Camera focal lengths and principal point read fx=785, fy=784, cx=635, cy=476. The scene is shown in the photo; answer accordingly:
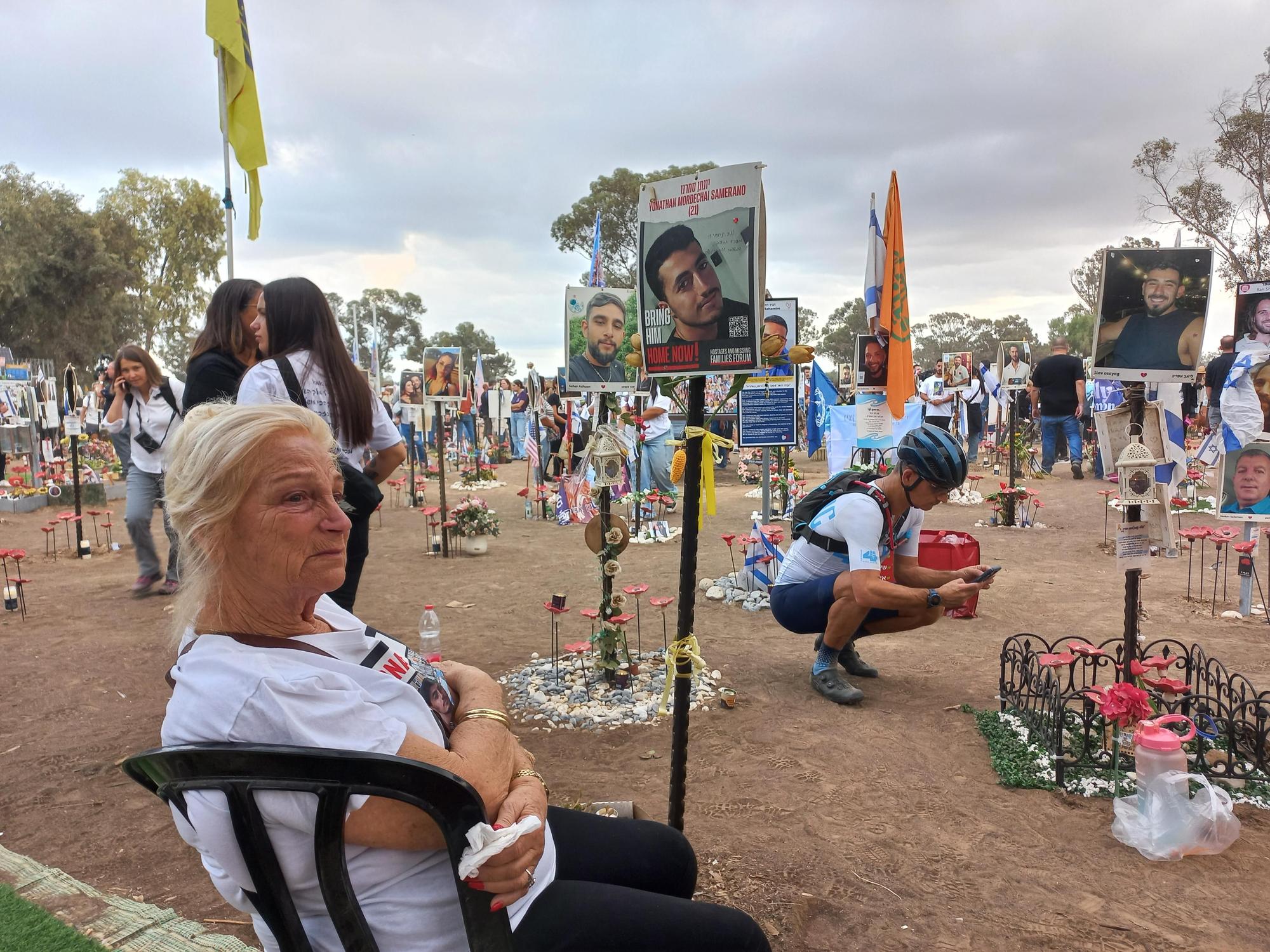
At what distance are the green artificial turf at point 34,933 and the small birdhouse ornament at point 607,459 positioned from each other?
270 centimetres

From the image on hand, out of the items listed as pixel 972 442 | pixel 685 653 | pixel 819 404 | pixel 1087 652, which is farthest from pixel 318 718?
pixel 972 442

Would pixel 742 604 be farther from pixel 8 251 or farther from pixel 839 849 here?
pixel 8 251

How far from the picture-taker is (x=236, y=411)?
53.4 inches

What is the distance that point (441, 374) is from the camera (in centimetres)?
1010

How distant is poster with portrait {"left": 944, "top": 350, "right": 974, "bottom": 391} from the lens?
13688 millimetres

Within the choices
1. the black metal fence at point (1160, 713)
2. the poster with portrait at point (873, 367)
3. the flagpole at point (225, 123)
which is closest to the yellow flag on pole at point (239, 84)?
the flagpole at point (225, 123)

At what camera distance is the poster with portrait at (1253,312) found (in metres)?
4.71

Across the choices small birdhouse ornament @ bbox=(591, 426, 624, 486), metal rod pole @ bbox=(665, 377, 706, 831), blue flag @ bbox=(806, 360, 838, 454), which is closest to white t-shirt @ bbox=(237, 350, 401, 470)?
small birdhouse ornament @ bbox=(591, 426, 624, 486)

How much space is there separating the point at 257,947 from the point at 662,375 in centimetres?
203

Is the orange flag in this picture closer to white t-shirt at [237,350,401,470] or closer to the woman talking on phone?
white t-shirt at [237,350,401,470]

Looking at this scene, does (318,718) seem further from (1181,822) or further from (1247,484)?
(1247,484)

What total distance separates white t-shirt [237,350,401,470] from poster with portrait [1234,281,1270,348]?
500 cm

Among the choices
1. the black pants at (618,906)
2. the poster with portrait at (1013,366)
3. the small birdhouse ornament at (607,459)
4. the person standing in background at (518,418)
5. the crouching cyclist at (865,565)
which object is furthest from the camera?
the person standing in background at (518,418)

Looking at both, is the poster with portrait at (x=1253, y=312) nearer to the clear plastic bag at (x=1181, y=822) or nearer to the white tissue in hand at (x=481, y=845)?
the clear plastic bag at (x=1181, y=822)
